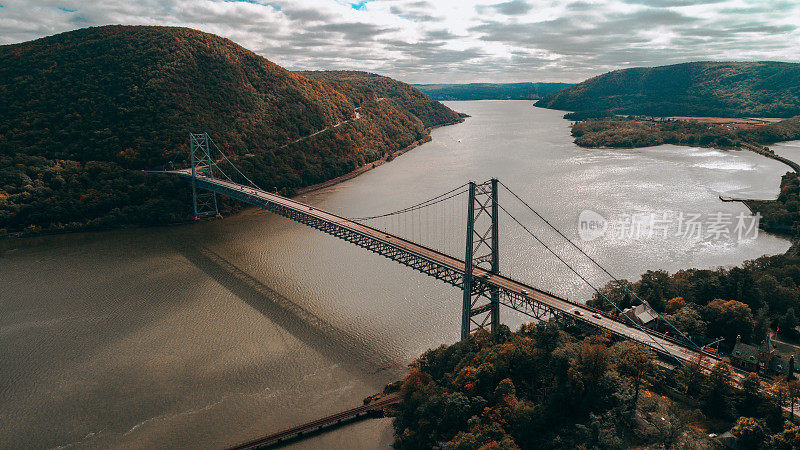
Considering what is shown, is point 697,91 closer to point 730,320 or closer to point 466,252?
point 730,320

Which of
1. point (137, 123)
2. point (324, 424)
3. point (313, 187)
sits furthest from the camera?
point (313, 187)

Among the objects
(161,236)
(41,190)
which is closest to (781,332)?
(161,236)

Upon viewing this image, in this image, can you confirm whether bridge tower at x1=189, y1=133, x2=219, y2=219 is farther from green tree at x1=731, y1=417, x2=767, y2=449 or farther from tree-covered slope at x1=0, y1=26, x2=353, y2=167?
green tree at x1=731, y1=417, x2=767, y2=449

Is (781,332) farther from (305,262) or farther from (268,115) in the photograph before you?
(268,115)

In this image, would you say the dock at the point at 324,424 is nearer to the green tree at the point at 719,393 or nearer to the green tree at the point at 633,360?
the green tree at the point at 633,360

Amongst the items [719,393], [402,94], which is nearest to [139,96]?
[719,393]

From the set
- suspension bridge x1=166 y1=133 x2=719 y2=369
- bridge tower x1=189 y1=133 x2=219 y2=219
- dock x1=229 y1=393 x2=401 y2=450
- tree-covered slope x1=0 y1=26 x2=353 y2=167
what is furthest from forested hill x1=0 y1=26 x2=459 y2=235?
dock x1=229 y1=393 x2=401 y2=450

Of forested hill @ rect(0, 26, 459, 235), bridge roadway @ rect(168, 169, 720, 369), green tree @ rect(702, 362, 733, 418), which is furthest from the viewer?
forested hill @ rect(0, 26, 459, 235)
